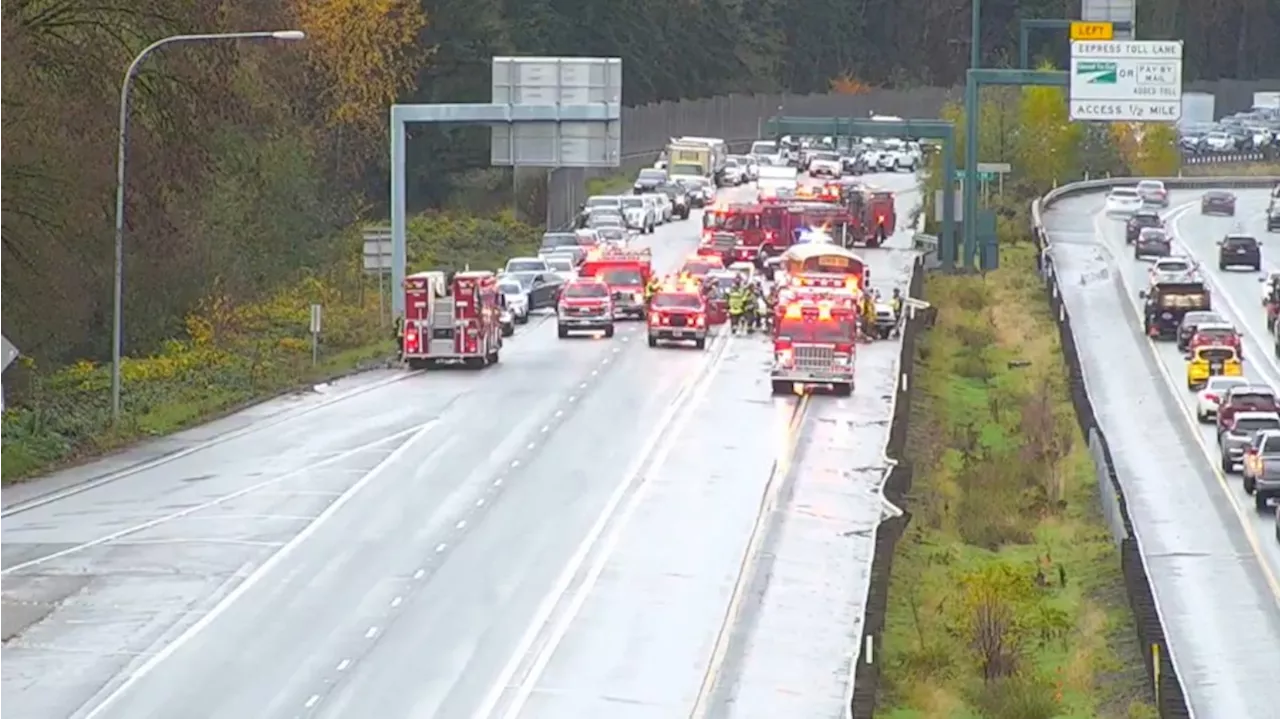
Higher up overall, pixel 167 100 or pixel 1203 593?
pixel 167 100

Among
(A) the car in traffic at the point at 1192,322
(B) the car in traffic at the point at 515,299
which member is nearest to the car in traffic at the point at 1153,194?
(A) the car in traffic at the point at 1192,322

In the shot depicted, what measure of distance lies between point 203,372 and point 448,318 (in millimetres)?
5704

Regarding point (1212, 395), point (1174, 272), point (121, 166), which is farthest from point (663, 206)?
point (121, 166)

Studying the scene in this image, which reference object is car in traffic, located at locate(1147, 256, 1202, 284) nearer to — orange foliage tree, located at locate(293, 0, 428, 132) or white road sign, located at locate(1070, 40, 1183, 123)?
white road sign, located at locate(1070, 40, 1183, 123)

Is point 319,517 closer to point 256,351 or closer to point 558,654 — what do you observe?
point 558,654

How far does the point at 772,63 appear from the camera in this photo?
178375mm

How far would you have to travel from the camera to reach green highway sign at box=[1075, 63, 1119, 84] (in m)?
79.7

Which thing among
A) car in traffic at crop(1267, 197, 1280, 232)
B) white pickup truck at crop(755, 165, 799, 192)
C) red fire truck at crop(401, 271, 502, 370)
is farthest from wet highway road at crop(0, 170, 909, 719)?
car in traffic at crop(1267, 197, 1280, 232)

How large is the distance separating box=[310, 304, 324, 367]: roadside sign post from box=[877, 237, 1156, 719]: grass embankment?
548 inches

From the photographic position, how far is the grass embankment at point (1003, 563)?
113 ft

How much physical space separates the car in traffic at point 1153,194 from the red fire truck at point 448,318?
59102 millimetres

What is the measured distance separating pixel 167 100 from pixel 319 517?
1711 centimetres

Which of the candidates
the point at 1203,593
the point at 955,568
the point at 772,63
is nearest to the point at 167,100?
the point at 955,568

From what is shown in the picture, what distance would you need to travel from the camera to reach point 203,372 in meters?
63.5
